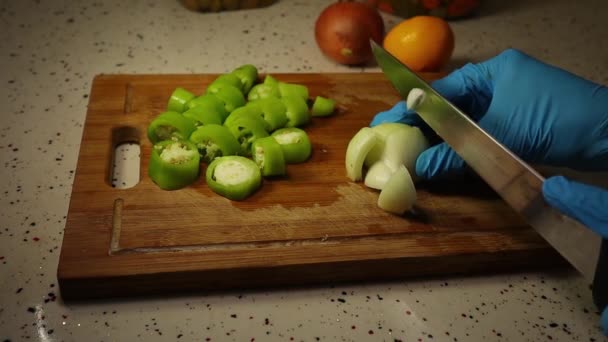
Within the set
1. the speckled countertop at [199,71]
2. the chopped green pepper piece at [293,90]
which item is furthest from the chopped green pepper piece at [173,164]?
the chopped green pepper piece at [293,90]

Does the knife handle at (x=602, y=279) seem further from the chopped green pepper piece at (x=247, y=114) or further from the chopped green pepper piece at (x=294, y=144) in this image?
the chopped green pepper piece at (x=247, y=114)

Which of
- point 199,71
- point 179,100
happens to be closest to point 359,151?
point 179,100

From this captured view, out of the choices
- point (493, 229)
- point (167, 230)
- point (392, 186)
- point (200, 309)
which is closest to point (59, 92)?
point (167, 230)

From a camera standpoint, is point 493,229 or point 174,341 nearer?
point 174,341

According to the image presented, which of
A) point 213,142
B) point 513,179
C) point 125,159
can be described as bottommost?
point 125,159

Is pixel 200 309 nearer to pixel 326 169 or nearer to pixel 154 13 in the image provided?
pixel 326 169

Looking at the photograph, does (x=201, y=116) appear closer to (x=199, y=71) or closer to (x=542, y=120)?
(x=199, y=71)

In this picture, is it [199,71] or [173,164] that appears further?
[199,71]
